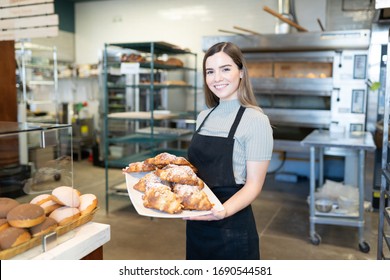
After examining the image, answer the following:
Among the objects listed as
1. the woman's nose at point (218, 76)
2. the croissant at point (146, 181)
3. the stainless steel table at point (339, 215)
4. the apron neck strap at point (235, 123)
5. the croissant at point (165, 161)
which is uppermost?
the woman's nose at point (218, 76)

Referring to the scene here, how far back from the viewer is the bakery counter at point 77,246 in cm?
116

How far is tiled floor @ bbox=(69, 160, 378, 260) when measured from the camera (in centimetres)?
303

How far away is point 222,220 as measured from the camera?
1.62 m

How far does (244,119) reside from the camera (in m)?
1.53

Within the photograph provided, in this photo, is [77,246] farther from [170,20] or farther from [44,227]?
[170,20]

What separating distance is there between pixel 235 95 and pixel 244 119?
13cm

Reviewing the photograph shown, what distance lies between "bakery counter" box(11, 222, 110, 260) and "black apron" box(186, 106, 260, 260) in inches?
18.7

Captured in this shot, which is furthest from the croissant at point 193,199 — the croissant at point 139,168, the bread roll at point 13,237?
the bread roll at point 13,237

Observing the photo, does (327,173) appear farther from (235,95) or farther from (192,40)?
(235,95)

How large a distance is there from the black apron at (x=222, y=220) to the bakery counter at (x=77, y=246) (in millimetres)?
476

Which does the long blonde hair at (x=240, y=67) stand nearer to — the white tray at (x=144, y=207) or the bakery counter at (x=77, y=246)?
the white tray at (x=144, y=207)

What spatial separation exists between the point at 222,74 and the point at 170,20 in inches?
213

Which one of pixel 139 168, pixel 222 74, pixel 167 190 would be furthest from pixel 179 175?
pixel 222 74

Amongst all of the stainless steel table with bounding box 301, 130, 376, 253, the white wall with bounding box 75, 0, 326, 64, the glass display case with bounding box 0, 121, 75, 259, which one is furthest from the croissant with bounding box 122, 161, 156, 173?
the white wall with bounding box 75, 0, 326, 64
